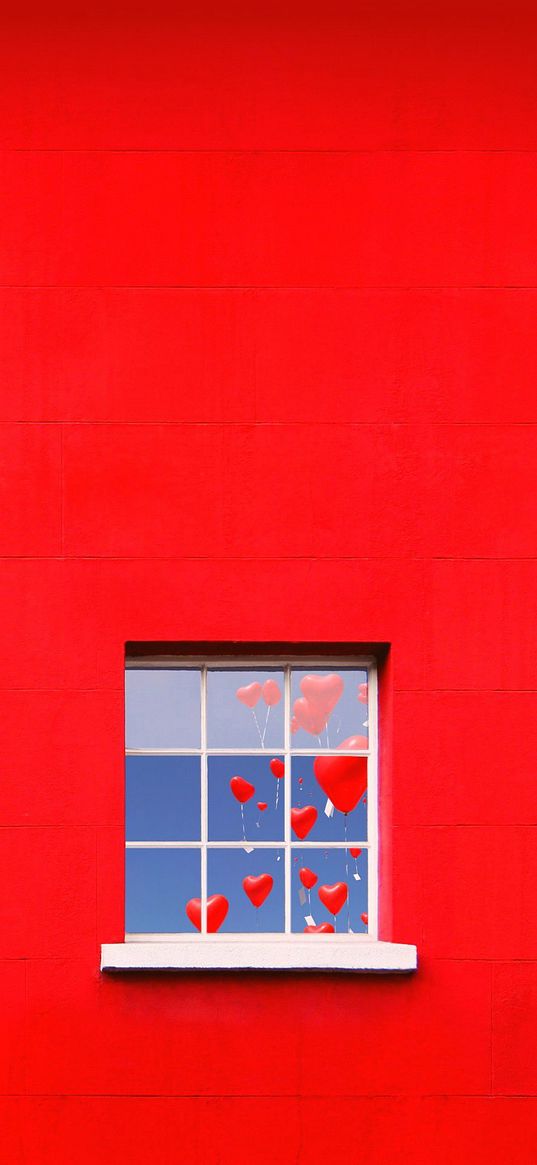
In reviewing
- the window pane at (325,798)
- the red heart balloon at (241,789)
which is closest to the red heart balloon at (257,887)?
the window pane at (325,798)

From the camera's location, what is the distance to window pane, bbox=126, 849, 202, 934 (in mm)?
6168

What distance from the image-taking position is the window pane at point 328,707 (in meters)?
6.27

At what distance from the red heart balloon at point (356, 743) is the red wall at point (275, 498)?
0.23 meters

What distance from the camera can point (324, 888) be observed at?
6.23 meters

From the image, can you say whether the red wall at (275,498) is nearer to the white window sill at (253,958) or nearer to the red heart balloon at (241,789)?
the white window sill at (253,958)

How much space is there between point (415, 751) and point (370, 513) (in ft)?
3.59

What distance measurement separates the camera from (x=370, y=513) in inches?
239

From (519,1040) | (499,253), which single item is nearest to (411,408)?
(499,253)

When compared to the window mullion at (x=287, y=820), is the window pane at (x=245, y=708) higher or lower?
higher

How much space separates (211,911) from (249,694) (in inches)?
40.2

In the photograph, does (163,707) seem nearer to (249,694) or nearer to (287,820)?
(249,694)

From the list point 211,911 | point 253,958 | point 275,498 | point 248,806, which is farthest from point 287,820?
point 275,498

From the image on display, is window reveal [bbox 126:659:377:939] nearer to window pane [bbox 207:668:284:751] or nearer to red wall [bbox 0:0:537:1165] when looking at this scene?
window pane [bbox 207:668:284:751]

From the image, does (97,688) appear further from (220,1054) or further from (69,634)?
(220,1054)
